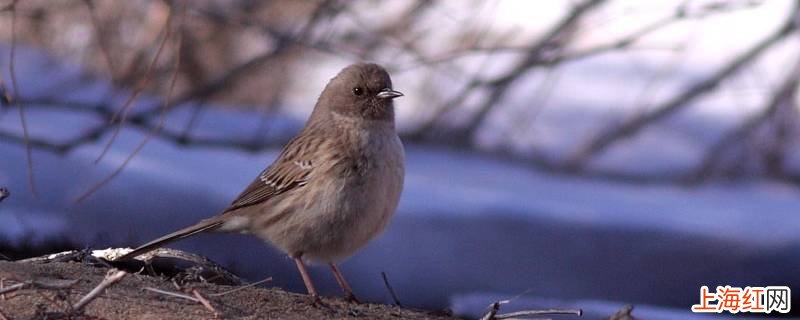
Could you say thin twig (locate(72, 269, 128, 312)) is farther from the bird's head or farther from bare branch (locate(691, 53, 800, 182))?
bare branch (locate(691, 53, 800, 182))

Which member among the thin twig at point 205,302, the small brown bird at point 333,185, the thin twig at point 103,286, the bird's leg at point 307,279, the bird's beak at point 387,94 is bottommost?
the thin twig at point 103,286

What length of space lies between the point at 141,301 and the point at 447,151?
17.1 ft

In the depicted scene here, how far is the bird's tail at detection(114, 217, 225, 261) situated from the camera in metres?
4.82

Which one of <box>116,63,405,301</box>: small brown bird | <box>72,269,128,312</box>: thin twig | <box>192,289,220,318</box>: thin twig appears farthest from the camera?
<box>116,63,405,301</box>: small brown bird

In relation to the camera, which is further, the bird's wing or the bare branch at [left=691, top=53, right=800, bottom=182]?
the bare branch at [left=691, top=53, right=800, bottom=182]

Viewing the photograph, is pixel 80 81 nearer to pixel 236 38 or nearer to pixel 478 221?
pixel 236 38

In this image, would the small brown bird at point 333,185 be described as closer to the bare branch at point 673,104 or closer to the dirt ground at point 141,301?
the dirt ground at point 141,301

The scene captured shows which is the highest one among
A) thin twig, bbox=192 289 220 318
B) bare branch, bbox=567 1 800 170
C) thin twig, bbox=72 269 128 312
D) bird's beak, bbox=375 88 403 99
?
bare branch, bbox=567 1 800 170

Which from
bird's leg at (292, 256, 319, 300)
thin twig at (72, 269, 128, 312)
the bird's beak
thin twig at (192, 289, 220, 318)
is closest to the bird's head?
the bird's beak

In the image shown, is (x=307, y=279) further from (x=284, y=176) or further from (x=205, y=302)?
(x=205, y=302)

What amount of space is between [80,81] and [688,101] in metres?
4.91

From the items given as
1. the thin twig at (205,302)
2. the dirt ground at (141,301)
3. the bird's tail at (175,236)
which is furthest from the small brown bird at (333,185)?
the thin twig at (205,302)

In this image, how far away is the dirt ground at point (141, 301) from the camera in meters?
3.75

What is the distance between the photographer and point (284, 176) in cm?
542
